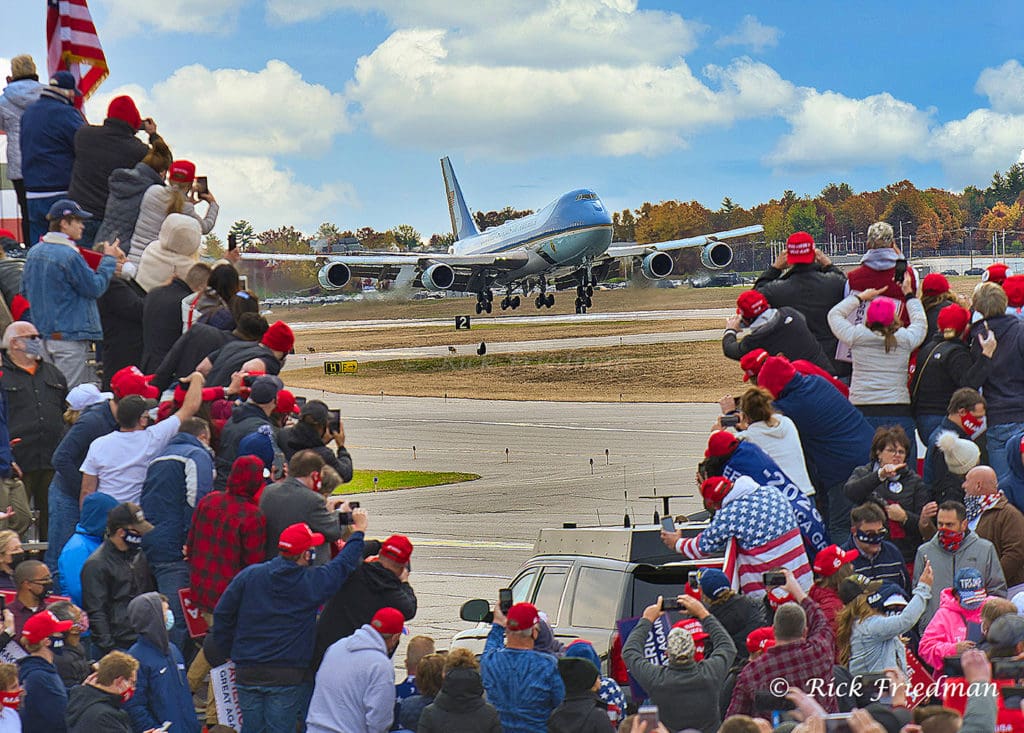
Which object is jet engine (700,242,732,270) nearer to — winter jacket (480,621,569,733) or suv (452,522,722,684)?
suv (452,522,722,684)

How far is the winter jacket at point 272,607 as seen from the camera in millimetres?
7059

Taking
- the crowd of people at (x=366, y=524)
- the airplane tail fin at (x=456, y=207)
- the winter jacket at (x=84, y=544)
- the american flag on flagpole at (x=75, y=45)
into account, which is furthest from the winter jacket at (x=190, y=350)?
the airplane tail fin at (x=456, y=207)

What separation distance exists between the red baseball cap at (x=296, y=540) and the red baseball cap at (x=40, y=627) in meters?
1.18

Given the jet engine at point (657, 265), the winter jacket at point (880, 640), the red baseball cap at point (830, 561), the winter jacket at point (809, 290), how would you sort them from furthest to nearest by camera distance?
the jet engine at point (657, 265) → the winter jacket at point (809, 290) → the red baseball cap at point (830, 561) → the winter jacket at point (880, 640)

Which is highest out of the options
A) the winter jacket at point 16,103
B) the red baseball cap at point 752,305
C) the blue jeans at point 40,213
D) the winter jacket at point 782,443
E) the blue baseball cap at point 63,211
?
the winter jacket at point 16,103

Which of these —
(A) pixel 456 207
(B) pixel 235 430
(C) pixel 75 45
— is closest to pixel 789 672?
(B) pixel 235 430

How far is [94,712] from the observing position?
6.22 metres

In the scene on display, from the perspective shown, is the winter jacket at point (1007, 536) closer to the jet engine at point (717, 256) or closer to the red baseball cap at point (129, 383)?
the red baseball cap at point (129, 383)

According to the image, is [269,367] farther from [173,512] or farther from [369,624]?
[369,624]

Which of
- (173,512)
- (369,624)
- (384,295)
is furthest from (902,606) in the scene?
(384,295)

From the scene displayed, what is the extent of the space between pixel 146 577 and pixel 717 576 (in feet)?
10.9

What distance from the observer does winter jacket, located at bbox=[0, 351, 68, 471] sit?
31.7ft

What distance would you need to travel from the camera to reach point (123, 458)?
26.8ft

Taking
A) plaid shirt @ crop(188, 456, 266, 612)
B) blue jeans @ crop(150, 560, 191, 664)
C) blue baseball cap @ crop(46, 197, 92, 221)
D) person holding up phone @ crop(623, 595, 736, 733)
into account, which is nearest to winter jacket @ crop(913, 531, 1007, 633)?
person holding up phone @ crop(623, 595, 736, 733)
